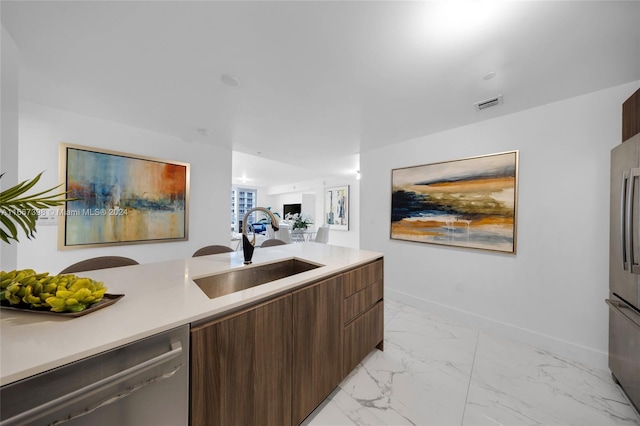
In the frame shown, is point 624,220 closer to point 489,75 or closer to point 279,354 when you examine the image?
point 489,75

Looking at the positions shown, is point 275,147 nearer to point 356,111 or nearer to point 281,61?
point 356,111

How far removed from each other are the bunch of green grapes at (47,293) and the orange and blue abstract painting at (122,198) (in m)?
2.11

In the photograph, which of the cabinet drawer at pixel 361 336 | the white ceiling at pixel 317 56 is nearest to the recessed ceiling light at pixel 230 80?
the white ceiling at pixel 317 56

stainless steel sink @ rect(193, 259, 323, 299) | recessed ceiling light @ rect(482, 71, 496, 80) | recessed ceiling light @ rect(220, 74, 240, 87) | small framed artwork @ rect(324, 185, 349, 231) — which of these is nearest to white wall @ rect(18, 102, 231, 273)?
recessed ceiling light @ rect(220, 74, 240, 87)

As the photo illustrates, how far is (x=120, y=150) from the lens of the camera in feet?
8.48

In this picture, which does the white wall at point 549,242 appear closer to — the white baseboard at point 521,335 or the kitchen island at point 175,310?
the white baseboard at point 521,335

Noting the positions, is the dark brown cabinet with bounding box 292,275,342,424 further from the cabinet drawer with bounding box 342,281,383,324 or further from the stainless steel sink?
the stainless steel sink

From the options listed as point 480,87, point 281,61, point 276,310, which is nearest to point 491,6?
point 480,87

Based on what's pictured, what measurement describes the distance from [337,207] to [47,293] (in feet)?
20.9

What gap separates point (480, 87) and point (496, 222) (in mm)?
1351

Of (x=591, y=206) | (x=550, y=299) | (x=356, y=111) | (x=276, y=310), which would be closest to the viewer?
(x=276, y=310)

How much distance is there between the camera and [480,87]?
1754 millimetres

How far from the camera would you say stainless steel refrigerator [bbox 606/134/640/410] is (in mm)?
1303

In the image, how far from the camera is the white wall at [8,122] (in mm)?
1219
